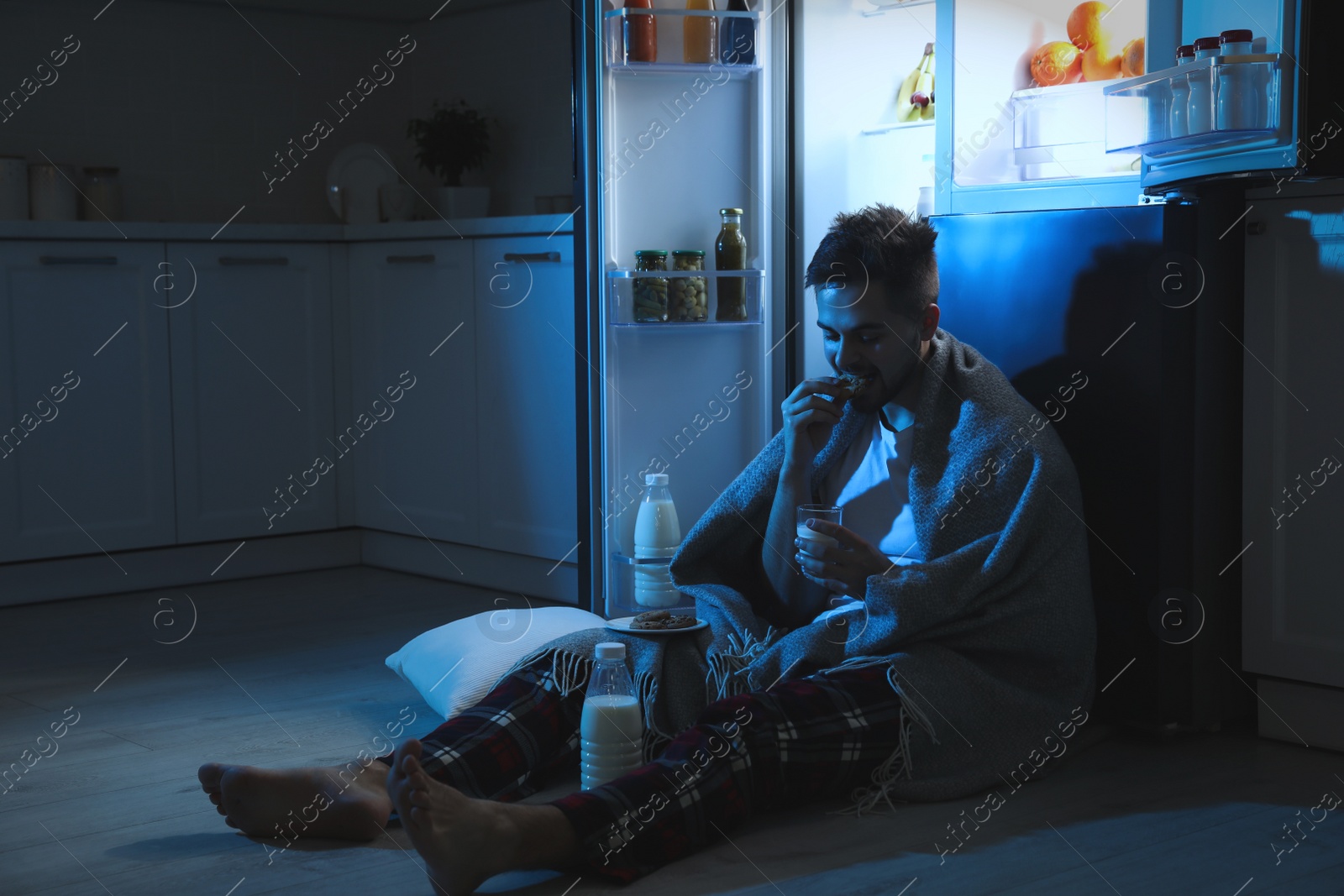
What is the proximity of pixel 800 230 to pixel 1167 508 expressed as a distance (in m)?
1.12

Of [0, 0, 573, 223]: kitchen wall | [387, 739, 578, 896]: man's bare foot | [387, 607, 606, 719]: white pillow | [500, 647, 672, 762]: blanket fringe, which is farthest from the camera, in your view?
[0, 0, 573, 223]: kitchen wall

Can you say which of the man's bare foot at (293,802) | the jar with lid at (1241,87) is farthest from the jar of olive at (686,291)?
the man's bare foot at (293,802)

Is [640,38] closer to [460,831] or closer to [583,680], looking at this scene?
[583,680]

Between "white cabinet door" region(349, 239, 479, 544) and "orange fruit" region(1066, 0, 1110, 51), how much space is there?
1.67 m

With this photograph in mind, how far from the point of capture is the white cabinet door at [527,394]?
3.35m

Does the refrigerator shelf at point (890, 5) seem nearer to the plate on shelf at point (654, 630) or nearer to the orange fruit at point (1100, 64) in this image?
the orange fruit at point (1100, 64)

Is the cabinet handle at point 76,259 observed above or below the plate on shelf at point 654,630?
above

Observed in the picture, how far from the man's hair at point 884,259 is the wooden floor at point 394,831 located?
0.76 m

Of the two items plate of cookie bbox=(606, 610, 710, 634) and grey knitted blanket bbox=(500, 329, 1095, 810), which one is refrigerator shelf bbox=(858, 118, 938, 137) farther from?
plate of cookie bbox=(606, 610, 710, 634)

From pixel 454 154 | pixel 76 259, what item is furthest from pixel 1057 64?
pixel 76 259

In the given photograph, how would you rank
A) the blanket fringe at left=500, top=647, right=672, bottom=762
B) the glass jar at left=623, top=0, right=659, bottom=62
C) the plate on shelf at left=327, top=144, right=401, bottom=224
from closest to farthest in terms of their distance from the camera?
the blanket fringe at left=500, top=647, right=672, bottom=762
the glass jar at left=623, top=0, right=659, bottom=62
the plate on shelf at left=327, top=144, right=401, bottom=224

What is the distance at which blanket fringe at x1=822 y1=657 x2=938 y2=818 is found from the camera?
189 cm

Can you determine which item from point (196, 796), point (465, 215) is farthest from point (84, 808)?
point (465, 215)

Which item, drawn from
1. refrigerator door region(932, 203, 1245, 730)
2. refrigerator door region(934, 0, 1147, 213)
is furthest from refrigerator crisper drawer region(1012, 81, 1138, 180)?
refrigerator door region(932, 203, 1245, 730)
